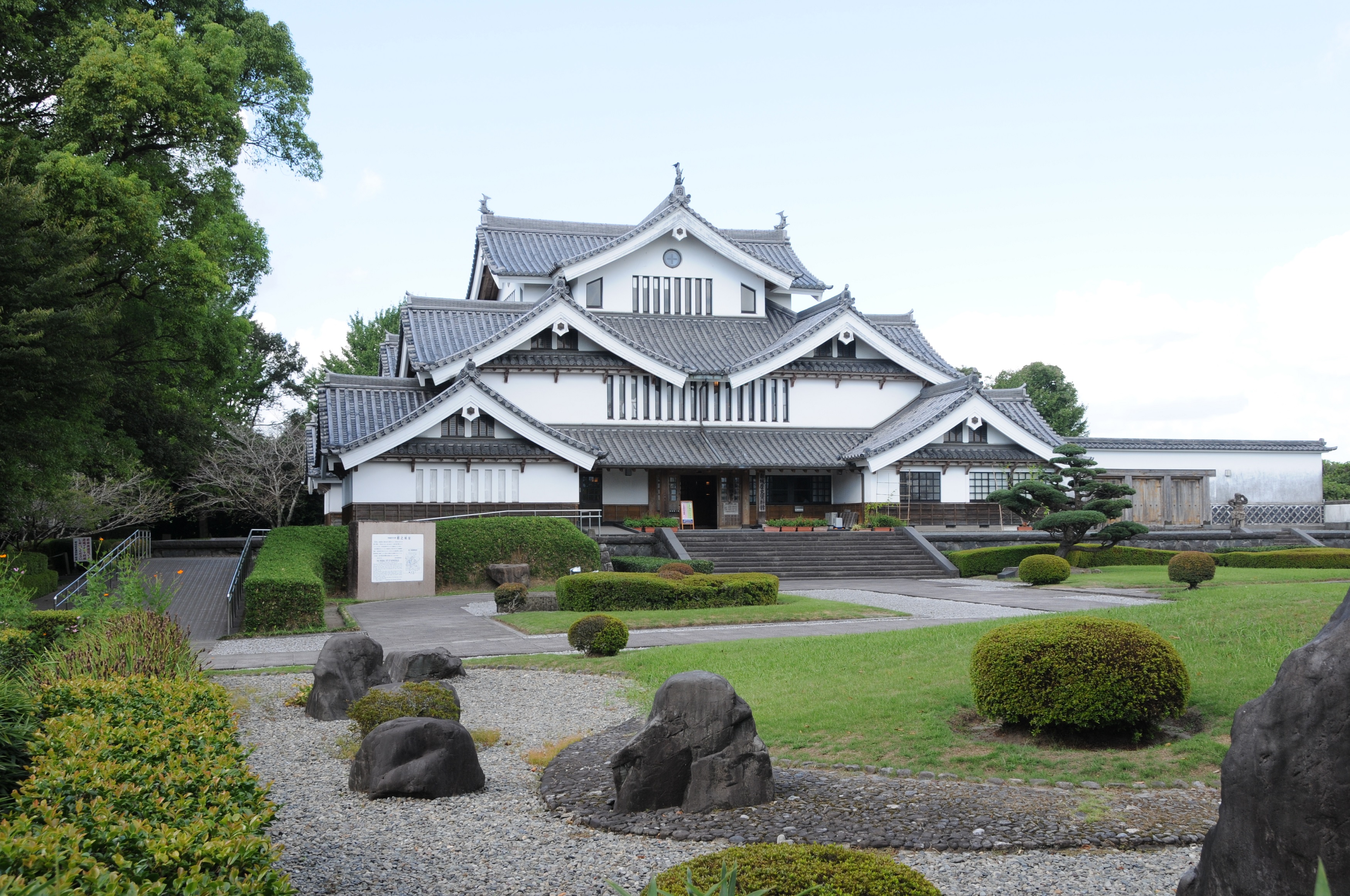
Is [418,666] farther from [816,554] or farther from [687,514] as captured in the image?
[687,514]

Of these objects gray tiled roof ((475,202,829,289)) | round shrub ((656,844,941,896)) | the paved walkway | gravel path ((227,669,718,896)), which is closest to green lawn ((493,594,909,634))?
the paved walkway

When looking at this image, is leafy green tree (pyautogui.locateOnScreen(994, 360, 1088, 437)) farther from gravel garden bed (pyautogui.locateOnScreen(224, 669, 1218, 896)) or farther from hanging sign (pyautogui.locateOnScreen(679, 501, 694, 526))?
gravel garden bed (pyautogui.locateOnScreen(224, 669, 1218, 896))

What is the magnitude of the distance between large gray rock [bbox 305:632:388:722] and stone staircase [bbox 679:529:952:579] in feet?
62.4

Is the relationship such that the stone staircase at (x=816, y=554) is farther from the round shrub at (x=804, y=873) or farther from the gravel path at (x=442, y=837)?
the round shrub at (x=804, y=873)

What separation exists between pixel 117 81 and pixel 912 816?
67.0 ft

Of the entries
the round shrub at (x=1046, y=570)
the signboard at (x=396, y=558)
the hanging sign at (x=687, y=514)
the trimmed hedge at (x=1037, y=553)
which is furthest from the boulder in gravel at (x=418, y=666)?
the hanging sign at (x=687, y=514)

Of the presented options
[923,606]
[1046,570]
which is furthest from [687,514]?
[923,606]

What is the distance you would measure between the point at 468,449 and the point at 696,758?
83.8ft

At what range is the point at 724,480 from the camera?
39.3 m

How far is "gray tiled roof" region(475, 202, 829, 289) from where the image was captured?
1641 inches

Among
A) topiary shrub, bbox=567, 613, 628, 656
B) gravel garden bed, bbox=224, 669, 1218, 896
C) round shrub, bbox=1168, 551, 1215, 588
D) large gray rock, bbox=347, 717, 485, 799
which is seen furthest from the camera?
round shrub, bbox=1168, 551, 1215, 588

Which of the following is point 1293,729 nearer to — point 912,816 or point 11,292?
point 912,816

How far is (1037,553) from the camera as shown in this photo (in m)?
30.6

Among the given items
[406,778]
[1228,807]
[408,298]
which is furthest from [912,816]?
[408,298]
